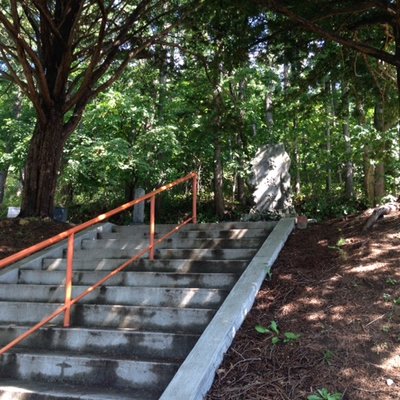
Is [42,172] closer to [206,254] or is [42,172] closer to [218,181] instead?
[206,254]

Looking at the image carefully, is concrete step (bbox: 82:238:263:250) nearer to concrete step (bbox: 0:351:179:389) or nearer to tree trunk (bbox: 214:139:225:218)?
concrete step (bbox: 0:351:179:389)

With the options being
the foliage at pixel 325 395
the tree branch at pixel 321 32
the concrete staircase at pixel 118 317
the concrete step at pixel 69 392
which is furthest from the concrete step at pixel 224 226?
the foliage at pixel 325 395

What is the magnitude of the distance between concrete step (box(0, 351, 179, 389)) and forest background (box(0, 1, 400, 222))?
4762 millimetres

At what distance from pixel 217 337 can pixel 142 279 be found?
1999 mm

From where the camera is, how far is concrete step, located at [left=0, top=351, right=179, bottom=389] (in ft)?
12.1

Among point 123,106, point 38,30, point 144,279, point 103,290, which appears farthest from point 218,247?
point 123,106

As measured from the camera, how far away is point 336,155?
55.3 feet

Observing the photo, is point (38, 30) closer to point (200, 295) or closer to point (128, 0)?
point (128, 0)

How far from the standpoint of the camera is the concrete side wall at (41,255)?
5876mm

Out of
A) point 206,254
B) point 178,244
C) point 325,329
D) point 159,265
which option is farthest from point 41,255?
point 325,329

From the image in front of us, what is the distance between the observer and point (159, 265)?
19.3ft

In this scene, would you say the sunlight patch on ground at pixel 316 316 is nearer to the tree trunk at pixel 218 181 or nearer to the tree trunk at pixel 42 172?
the tree trunk at pixel 42 172

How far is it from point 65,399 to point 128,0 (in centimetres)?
949

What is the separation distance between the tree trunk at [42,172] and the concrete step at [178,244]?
234cm
